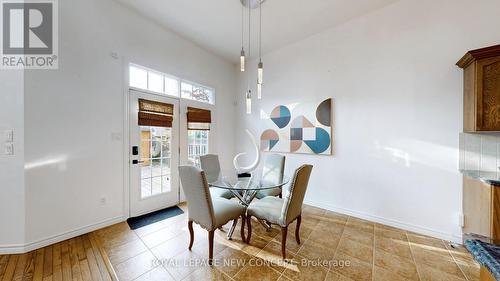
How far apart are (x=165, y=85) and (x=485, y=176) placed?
14.5ft

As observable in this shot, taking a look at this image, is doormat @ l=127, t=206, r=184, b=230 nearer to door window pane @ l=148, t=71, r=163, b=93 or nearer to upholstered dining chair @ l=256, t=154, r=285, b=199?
upholstered dining chair @ l=256, t=154, r=285, b=199

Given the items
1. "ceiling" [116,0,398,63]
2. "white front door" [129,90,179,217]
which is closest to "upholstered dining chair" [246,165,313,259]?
"white front door" [129,90,179,217]

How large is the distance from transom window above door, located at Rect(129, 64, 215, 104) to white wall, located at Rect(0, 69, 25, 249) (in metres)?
1.17

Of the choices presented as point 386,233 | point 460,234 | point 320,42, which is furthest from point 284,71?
point 460,234

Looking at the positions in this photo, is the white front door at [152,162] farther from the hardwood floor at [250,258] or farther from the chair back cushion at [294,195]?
the chair back cushion at [294,195]

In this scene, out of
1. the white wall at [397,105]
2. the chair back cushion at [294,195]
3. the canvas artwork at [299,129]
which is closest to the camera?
the chair back cushion at [294,195]

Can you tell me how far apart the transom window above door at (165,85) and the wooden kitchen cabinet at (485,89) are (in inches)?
154

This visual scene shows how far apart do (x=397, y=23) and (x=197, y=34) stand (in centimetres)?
317

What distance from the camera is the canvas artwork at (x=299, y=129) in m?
3.28

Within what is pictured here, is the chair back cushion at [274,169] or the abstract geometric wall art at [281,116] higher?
the abstract geometric wall art at [281,116]

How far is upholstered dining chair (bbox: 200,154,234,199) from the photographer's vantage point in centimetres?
274

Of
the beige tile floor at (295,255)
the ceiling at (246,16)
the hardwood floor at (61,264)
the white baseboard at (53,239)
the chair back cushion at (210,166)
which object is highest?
the ceiling at (246,16)

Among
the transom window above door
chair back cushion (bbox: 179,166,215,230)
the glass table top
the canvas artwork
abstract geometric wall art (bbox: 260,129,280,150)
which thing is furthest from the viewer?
abstract geometric wall art (bbox: 260,129,280,150)

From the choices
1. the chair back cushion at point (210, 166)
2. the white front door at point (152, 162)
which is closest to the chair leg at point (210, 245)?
the chair back cushion at point (210, 166)
